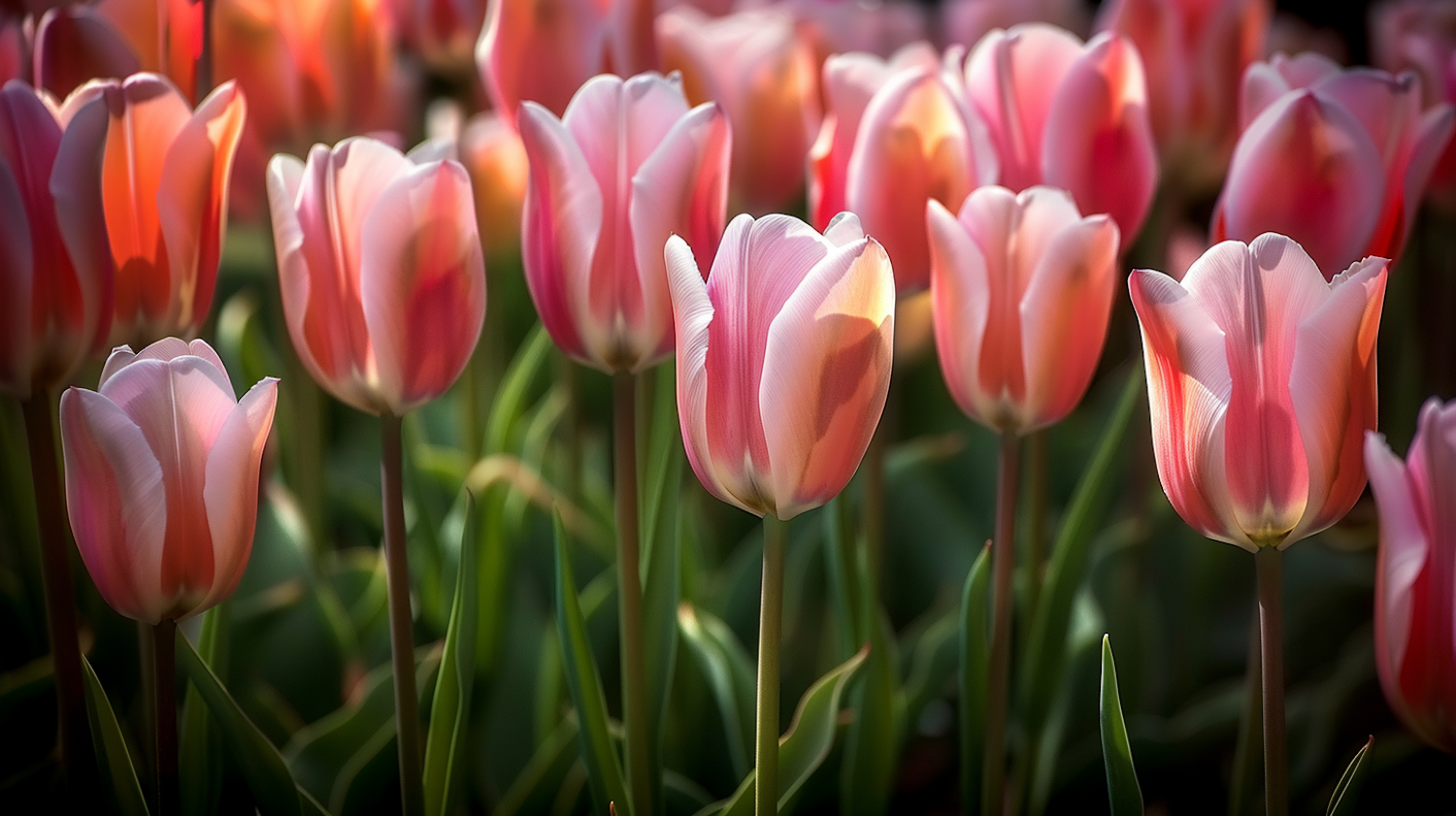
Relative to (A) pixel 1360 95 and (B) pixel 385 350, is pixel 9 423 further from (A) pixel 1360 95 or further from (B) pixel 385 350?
(A) pixel 1360 95

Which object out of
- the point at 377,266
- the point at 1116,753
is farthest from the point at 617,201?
the point at 1116,753

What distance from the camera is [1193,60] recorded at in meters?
0.74

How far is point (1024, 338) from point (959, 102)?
134 millimetres

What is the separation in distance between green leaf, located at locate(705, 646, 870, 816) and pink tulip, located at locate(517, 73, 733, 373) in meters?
0.19

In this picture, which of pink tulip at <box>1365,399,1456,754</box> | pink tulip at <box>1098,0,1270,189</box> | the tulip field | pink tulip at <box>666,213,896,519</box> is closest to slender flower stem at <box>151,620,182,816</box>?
the tulip field

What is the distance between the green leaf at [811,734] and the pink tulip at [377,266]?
235 millimetres

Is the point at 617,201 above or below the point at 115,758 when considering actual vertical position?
above

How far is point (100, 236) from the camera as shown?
485 mm

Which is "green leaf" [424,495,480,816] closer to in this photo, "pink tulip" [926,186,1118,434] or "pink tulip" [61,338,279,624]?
"pink tulip" [61,338,279,624]

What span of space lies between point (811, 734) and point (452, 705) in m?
0.18

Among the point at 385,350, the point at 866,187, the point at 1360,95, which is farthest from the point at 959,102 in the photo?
the point at 385,350

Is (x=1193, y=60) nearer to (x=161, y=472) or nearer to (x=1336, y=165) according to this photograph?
(x=1336, y=165)

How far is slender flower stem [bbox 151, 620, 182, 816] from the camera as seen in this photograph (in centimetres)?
45

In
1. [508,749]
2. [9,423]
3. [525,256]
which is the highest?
[525,256]
